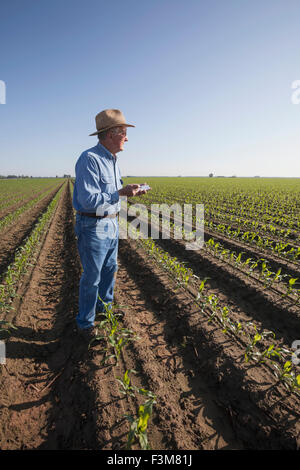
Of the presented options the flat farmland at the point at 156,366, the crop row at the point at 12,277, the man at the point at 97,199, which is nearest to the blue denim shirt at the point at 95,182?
the man at the point at 97,199

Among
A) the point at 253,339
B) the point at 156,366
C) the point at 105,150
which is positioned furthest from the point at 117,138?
the point at 253,339

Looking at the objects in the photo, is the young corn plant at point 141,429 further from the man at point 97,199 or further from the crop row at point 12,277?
the crop row at point 12,277

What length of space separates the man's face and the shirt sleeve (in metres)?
0.40

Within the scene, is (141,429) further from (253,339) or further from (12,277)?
(12,277)

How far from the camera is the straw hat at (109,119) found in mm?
2555

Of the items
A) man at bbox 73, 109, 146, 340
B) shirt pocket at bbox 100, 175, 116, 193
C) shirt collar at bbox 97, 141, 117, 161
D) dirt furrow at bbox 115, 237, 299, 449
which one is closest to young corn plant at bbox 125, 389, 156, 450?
dirt furrow at bbox 115, 237, 299, 449

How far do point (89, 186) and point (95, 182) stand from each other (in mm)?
112

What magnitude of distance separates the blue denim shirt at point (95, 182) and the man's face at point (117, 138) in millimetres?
100

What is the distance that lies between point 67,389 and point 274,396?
2.30 m

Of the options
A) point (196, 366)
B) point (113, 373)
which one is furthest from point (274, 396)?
point (113, 373)

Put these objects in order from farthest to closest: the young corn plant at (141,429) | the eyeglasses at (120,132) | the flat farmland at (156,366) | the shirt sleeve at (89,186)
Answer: the eyeglasses at (120,132)
the shirt sleeve at (89,186)
the flat farmland at (156,366)
the young corn plant at (141,429)

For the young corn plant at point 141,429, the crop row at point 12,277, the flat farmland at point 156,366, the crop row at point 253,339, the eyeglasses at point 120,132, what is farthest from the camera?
the crop row at point 12,277

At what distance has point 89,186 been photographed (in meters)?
2.44
